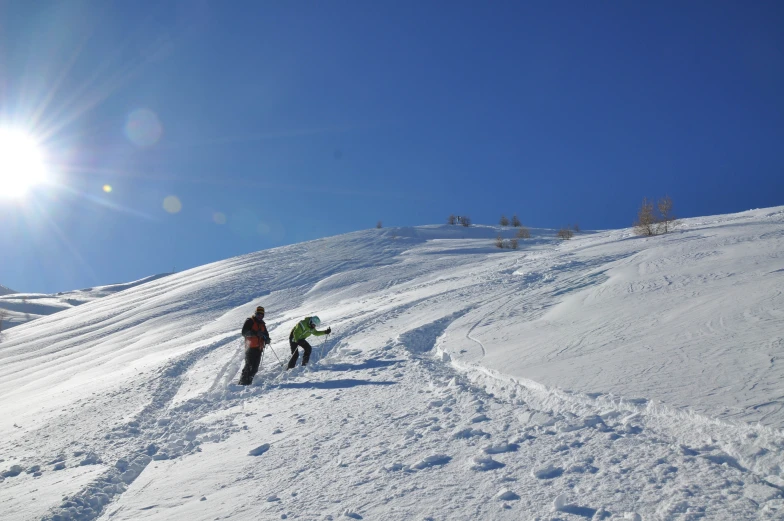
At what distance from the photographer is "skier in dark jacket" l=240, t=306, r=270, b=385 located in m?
8.29

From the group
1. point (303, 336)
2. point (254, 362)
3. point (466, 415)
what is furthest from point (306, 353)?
point (466, 415)

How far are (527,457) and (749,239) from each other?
13177mm

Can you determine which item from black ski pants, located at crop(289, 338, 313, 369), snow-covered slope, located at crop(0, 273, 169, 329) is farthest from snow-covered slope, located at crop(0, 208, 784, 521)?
snow-covered slope, located at crop(0, 273, 169, 329)

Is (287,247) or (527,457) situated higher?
(287,247)

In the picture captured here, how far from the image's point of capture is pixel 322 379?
25.3 feet

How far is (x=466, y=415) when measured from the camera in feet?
15.8

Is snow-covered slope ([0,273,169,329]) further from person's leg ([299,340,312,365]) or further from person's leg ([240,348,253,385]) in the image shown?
person's leg ([299,340,312,365])

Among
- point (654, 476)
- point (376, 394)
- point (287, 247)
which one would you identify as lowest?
point (654, 476)

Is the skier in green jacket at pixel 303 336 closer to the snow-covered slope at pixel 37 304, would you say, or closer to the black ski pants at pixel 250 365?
the black ski pants at pixel 250 365

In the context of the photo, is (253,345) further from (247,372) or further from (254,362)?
(247,372)

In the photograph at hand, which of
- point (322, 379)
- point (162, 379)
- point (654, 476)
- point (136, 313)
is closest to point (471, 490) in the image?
point (654, 476)

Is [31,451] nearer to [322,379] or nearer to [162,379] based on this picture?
[162,379]

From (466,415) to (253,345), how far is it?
5132mm

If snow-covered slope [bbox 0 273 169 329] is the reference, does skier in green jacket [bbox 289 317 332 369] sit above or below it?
below
